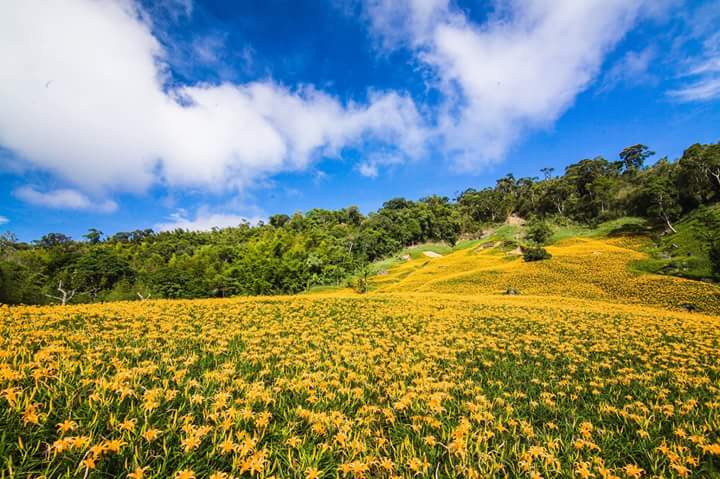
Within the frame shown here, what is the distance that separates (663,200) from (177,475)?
179 ft

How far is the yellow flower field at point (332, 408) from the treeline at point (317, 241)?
76.3 ft

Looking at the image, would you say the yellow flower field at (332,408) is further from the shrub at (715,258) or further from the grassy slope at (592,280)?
the shrub at (715,258)

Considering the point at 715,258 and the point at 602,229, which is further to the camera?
the point at 602,229

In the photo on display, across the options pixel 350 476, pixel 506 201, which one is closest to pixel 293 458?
pixel 350 476

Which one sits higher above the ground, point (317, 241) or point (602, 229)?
point (317, 241)

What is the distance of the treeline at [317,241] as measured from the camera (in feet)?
130

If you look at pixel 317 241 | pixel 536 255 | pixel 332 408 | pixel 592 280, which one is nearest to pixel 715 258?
pixel 592 280

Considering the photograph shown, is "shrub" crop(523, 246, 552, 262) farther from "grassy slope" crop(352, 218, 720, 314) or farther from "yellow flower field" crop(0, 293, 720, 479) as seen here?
"yellow flower field" crop(0, 293, 720, 479)

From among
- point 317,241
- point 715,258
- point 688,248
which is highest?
point 317,241

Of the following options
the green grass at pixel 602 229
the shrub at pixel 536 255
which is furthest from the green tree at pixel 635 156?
the shrub at pixel 536 255

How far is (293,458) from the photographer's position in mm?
2721

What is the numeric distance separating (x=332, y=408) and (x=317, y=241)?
224 feet

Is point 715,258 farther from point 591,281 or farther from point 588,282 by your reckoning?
point 588,282

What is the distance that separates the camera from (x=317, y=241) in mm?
71438
